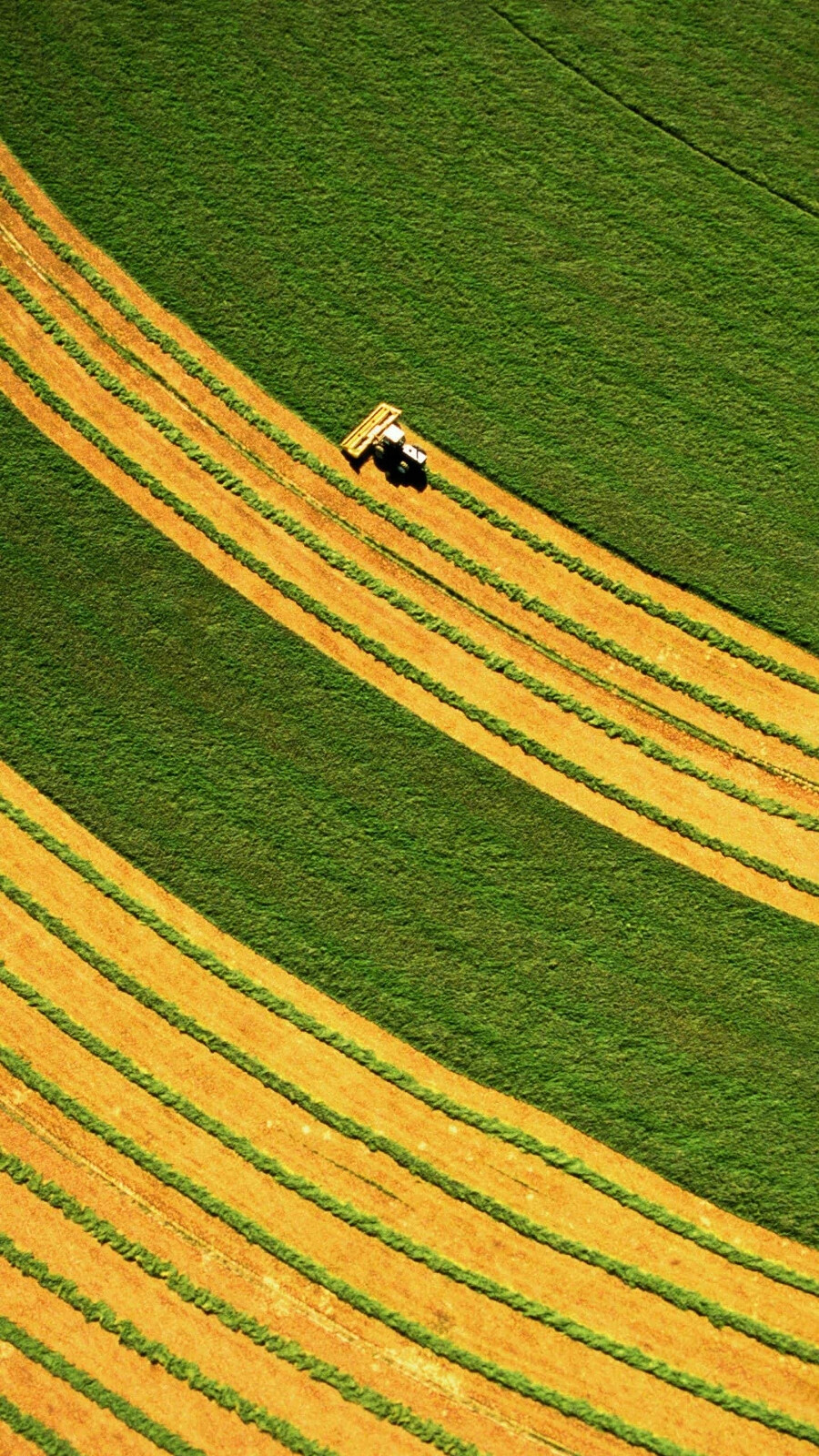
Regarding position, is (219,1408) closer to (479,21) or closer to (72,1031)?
(72,1031)

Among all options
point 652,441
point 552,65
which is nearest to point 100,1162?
point 652,441

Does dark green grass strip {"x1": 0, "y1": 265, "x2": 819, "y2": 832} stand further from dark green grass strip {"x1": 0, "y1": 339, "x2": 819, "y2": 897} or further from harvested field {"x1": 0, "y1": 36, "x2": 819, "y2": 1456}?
dark green grass strip {"x1": 0, "y1": 339, "x2": 819, "y2": 897}

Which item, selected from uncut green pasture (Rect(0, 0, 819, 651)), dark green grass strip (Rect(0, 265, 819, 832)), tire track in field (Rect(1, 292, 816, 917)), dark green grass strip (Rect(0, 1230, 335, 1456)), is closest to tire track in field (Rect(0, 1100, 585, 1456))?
dark green grass strip (Rect(0, 1230, 335, 1456))

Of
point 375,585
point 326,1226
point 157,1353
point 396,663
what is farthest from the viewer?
point 375,585

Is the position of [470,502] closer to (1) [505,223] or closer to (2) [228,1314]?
(1) [505,223]

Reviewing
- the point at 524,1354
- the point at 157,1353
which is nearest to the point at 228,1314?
the point at 157,1353

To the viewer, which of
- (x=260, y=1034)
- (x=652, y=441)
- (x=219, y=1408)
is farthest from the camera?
(x=652, y=441)
